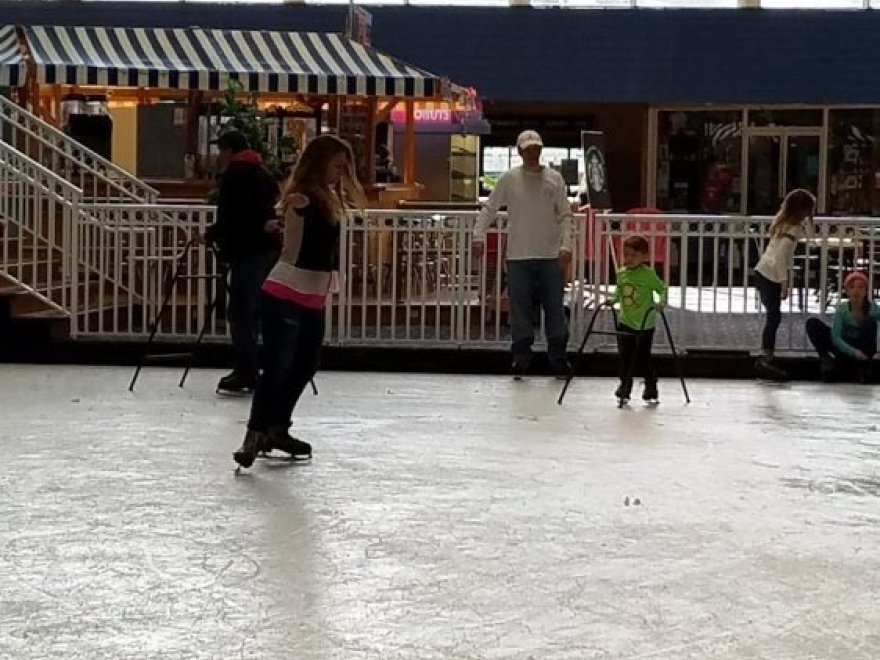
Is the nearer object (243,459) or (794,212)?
(243,459)

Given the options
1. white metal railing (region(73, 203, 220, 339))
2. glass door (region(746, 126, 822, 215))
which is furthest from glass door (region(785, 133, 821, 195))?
white metal railing (region(73, 203, 220, 339))

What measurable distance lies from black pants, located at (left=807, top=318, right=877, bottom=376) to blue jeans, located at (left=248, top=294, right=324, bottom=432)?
6.07 meters

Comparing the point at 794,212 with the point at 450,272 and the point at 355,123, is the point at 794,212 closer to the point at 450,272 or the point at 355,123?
the point at 450,272

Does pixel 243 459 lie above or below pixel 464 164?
below

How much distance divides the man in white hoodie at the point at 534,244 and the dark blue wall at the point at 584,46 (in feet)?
45.4

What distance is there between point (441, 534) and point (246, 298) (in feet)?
15.7

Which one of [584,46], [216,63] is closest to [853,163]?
[584,46]

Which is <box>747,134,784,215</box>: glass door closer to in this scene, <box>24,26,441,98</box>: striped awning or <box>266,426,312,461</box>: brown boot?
<box>24,26,441,98</box>: striped awning

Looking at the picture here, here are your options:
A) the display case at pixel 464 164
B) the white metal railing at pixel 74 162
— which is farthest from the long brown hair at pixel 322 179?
the display case at pixel 464 164

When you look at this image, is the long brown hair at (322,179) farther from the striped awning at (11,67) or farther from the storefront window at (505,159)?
the storefront window at (505,159)

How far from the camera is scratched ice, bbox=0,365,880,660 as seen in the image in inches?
222

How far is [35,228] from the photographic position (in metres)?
14.6

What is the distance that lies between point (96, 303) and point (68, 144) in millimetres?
2871

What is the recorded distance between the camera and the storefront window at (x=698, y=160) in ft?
91.8
